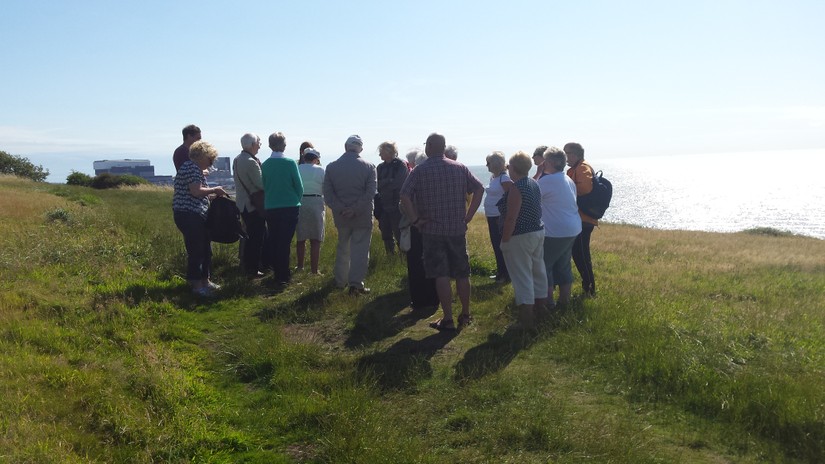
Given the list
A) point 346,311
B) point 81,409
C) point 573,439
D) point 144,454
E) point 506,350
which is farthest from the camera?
point 346,311

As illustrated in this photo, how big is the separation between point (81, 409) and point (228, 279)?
15.6 feet

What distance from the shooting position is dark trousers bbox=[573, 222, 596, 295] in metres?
7.98

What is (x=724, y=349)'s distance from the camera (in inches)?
213

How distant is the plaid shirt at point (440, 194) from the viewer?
6.46m

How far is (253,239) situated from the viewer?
30.0 feet

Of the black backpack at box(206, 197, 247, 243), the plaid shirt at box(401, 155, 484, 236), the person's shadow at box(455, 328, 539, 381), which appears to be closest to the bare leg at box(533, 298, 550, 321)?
the person's shadow at box(455, 328, 539, 381)

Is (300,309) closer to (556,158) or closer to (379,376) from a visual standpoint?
(379,376)

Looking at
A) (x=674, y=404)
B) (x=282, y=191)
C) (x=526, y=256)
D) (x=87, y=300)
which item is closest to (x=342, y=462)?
(x=674, y=404)

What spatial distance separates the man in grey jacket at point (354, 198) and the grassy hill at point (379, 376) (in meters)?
0.46

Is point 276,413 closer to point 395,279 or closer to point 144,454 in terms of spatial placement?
point 144,454

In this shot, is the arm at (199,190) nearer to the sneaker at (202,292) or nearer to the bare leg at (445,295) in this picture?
the sneaker at (202,292)

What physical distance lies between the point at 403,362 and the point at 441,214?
1.71 metres

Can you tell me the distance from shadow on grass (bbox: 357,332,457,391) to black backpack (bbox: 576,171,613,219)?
2.60 m

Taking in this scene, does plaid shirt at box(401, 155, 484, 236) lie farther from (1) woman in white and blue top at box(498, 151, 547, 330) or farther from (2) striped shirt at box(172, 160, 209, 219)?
(2) striped shirt at box(172, 160, 209, 219)
